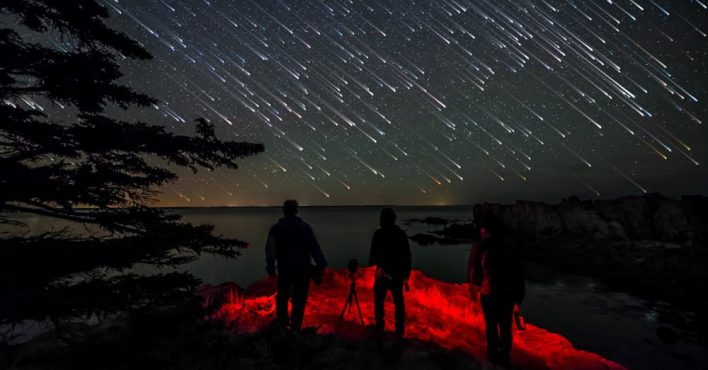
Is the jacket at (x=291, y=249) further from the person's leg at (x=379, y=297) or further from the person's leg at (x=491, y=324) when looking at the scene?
the person's leg at (x=491, y=324)

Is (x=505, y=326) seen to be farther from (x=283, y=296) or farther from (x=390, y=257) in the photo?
(x=283, y=296)

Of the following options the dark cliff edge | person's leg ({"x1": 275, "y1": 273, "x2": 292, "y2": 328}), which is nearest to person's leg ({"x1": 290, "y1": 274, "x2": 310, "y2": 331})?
person's leg ({"x1": 275, "y1": 273, "x2": 292, "y2": 328})

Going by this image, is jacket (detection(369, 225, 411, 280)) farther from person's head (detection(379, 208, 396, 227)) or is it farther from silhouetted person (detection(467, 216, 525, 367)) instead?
silhouetted person (detection(467, 216, 525, 367))

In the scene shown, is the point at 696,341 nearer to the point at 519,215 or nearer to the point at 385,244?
the point at 385,244

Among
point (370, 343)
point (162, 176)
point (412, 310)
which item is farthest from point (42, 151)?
point (412, 310)

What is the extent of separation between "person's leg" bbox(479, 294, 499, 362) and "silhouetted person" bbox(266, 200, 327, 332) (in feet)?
9.09

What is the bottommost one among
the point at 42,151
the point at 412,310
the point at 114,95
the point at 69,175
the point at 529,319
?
the point at 529,319

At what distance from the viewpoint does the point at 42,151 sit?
17.6ft

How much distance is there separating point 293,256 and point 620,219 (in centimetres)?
3840

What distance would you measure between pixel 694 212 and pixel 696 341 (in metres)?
27.3

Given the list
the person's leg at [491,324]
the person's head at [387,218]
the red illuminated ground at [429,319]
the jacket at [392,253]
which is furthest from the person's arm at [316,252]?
the person's leg at [491,324]

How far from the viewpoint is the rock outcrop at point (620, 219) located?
29406mm

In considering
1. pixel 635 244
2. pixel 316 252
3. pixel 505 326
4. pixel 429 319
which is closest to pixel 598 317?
pixel 429 319

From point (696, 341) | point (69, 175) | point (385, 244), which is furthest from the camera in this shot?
point (696, 341)
